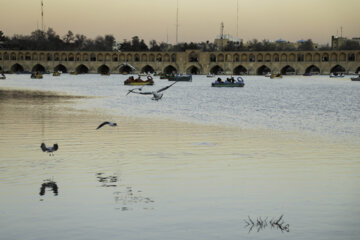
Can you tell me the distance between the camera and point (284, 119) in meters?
25.0

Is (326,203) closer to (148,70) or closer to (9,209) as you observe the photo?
(9,209)

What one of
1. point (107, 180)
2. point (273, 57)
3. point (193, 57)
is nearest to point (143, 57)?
point (193, 57)

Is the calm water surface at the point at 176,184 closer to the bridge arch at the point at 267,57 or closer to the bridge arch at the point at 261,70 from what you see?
the bridge arch at the point at 267,57

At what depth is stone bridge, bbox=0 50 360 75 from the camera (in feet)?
408

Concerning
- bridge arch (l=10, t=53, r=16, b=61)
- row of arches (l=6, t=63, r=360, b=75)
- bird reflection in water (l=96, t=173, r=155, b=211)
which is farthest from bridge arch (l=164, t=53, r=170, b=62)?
bird reflection in water (l=96, t=173, r=155, b=211)

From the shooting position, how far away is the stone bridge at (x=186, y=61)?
12438 centimetres

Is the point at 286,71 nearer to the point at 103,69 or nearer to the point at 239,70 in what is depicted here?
the point at 239,70

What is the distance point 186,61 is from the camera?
12625cm

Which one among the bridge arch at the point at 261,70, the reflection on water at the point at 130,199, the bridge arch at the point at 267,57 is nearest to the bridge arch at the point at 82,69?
the bridge arch at the point at 261,70

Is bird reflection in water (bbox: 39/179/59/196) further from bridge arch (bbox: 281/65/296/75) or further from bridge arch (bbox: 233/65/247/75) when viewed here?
bridge arch (bbox: 281/65/296/75)

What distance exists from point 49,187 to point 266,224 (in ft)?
12.7

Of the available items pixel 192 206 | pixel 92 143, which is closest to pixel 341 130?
pixel 92 143

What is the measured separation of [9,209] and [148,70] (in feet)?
432

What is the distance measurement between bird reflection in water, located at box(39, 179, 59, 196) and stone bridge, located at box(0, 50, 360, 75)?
358 ft
